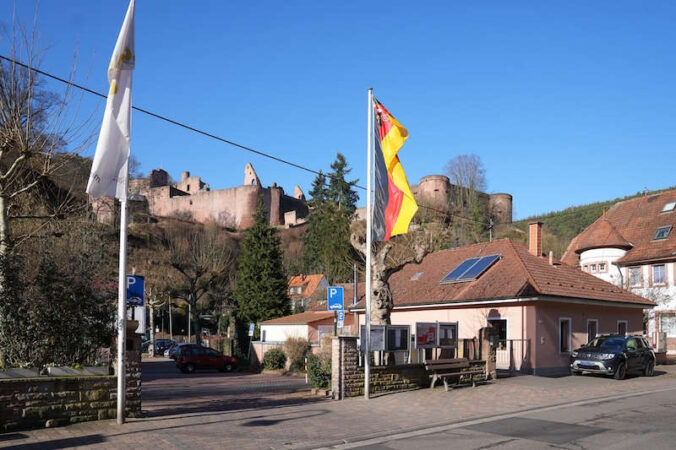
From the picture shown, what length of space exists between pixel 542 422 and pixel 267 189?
8919 cm

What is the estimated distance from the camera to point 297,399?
1576 cm

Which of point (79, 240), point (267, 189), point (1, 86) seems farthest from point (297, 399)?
point (267, 189)

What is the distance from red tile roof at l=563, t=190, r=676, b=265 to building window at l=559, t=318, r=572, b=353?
16104mm

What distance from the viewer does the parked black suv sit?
21203mm

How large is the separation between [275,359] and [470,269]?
38.7 feet

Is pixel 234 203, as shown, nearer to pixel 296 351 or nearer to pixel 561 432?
pixel 296 351

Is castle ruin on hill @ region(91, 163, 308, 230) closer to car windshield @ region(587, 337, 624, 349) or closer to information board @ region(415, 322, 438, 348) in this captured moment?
car windshield @ region(587, 337, 624, 349)

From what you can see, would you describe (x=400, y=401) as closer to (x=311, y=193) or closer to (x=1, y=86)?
(x=1, y=86)

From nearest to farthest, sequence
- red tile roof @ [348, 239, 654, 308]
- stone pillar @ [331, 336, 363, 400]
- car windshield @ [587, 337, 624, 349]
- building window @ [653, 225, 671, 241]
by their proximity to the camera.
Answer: stone pillar @ [331, 336, 363, 400], car windshield @ [587, 337, 624, 349], red tile roof @ [348, 239, 654, 308], building window @ [653, 225, 671, 241]

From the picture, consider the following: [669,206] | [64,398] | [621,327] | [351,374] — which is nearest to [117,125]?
[64,398]

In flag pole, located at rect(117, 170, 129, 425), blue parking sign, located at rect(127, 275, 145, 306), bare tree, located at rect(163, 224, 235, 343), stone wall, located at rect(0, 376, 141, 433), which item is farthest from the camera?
bare tree, located at rect(163, 224, 235, 343)

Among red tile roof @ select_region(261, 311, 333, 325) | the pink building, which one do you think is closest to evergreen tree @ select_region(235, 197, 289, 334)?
red tile roof @ select_region(261, 311, 333, 325)

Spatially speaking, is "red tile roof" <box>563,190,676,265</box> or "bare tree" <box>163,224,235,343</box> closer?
"red tile roof" <box>563,190,676,265</box>

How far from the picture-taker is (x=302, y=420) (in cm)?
1226
